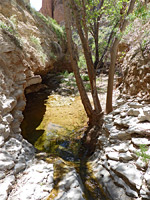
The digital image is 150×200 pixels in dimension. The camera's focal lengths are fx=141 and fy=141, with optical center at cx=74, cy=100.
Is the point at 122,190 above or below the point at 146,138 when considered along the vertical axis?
below

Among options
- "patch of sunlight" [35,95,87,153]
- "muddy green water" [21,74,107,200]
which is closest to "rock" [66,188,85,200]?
"muddy green water" [21,74,107,200]

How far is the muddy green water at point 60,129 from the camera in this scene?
2.95 meters

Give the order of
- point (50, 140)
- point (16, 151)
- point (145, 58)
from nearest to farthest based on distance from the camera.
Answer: point (16, 151)
point (145, 58)
point (50, 140)

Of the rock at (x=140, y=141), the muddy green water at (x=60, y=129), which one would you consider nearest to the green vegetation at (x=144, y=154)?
the rock at (x=140, y=141)

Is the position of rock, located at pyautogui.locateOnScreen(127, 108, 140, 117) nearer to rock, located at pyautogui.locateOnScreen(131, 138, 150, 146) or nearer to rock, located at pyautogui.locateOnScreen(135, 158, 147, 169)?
rock, located at pyautogui.locateOnScreen(131, 138, 150, 146)

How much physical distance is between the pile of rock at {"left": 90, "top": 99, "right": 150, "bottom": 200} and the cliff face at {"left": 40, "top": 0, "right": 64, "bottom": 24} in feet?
81.4

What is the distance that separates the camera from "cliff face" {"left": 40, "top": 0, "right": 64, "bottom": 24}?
76.8ft

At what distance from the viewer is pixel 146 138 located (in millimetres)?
2434

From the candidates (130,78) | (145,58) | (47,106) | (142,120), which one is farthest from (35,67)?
(142,120)

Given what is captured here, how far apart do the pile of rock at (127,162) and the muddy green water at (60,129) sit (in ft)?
0.78

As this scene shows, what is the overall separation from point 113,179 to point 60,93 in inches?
281

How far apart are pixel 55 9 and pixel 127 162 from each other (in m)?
27.2

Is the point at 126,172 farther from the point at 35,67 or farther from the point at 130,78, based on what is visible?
the point at 35,67

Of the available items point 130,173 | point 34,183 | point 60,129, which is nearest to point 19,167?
point 34,183
